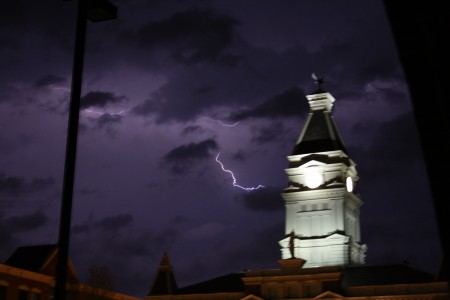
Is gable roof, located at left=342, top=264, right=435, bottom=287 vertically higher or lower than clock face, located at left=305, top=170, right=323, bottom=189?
lower

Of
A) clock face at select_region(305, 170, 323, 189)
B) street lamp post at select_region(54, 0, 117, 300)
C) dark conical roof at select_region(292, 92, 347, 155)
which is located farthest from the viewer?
dark conical roof at select_region(292, 92, 347, 155)

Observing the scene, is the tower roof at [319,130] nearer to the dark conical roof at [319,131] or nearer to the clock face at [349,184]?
the dark conical roof at [319,131]

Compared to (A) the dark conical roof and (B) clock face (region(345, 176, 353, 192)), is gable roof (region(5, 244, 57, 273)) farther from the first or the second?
(B) clock face (region(345, 176, 353, 192))

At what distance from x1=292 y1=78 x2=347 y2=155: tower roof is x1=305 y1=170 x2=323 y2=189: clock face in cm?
280

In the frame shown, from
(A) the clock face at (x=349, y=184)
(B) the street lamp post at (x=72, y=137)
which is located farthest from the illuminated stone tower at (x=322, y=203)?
(B) the street lamp post at (x=72, y=137)

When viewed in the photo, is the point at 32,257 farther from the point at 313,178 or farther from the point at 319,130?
the point at 319,130

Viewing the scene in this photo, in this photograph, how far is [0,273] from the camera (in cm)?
5941

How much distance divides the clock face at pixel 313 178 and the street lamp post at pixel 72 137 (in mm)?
82369

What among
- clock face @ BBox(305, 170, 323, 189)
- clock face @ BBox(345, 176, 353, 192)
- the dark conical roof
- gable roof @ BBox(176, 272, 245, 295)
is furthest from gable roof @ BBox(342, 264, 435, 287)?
the dark conical roof

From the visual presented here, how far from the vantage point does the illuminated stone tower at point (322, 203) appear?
9062 cm

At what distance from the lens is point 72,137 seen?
35.1 ft

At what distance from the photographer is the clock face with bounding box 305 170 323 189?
3684 inches

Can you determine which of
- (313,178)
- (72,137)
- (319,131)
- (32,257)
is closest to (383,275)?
(313,178)

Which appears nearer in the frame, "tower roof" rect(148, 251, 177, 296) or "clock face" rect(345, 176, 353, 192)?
"tower roof" rect(148, 251, 177, 296)
